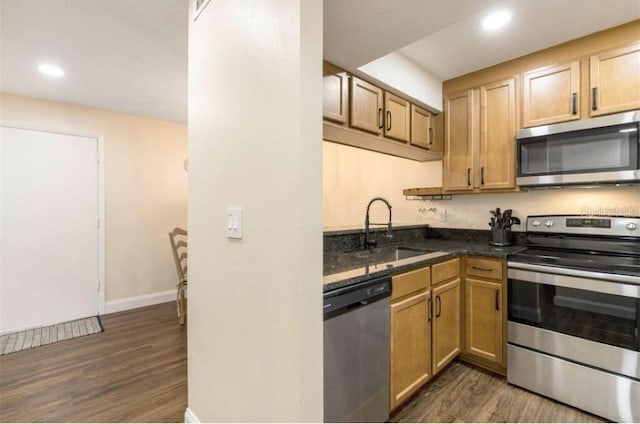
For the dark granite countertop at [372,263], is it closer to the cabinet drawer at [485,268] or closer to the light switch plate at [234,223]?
the cabinet drawer at [485,268]

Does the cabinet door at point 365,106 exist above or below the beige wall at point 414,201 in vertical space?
above

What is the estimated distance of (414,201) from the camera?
3271 mm

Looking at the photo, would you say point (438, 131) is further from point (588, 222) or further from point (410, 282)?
point (410, 282)

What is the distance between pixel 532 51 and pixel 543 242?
148 centimetres

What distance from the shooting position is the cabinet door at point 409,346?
1.64 metres

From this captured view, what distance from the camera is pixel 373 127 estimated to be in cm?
220

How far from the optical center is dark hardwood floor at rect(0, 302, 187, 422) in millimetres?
1791

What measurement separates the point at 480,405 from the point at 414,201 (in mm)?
1931

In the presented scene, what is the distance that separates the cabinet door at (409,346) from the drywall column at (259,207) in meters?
0.74

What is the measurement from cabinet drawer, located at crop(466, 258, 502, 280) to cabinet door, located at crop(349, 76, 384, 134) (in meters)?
1.19

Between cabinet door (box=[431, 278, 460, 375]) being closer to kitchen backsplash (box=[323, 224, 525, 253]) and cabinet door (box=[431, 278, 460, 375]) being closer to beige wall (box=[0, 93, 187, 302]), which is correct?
kitchen backsplash (box=[323, 224, 525, 253])

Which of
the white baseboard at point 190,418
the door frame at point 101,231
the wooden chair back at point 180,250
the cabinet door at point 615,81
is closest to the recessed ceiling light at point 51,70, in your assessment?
the door frame at point 101,231

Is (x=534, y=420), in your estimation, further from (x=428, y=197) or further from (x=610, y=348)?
(x=428, y=197)

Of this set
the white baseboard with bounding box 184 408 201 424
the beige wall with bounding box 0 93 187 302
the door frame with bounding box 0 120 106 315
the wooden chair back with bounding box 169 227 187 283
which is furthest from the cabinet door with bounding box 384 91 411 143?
the door frame with bounding box 0 120 106 315
